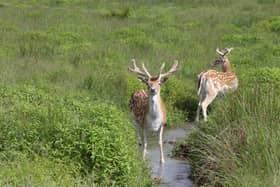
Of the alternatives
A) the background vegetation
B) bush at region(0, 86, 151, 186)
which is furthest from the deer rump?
bush at region(0, 86, 151, 186)

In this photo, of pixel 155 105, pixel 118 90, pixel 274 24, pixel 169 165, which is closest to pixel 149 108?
pixel 155 105

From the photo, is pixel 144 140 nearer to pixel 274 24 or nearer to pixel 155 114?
pixel 155 114

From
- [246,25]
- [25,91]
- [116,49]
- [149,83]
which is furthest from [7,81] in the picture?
[246,25]

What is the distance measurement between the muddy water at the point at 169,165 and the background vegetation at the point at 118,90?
0.36 metres

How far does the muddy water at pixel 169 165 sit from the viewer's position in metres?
10.8

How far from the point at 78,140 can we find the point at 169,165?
294 cm

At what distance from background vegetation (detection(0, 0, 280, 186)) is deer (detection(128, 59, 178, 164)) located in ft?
1.71

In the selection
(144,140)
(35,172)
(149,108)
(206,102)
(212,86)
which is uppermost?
(212,86)

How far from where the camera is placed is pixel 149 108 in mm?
11922

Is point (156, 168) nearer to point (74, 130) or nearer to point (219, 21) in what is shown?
point (74, 130)

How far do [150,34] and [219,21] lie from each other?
13.5ft

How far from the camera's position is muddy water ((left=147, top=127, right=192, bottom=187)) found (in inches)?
425

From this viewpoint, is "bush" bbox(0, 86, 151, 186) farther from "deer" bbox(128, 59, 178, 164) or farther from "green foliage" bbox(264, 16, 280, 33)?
"green foliage" bbox(264, 16, 280, 33)

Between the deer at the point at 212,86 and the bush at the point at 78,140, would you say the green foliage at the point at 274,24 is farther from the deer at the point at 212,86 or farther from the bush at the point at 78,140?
the bush at the point at 78,140
